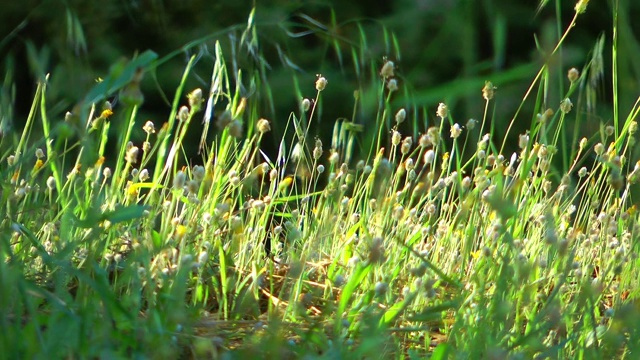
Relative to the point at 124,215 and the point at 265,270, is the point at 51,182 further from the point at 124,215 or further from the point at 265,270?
the point at 124,215

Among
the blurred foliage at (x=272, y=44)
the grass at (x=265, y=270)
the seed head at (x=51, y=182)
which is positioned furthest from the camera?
the blurred foliage at (x=272, y=44)

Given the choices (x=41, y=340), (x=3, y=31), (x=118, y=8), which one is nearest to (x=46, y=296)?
(x=41, y=340)

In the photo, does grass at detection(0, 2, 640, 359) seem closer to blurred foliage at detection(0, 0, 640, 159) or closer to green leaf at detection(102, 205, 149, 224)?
green leaf at detection(102, 205, 149, 224)

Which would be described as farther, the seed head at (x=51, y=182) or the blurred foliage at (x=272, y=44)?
the blurred foliage at (x=272, y=44)

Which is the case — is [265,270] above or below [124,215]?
below

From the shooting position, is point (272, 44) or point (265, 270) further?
point (272, 44)

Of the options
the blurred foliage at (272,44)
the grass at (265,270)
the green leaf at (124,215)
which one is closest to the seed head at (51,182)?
the grass at (265,270)

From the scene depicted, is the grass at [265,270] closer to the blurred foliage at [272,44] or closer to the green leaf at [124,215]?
the green leaf at [124,215]

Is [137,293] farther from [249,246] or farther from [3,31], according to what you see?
[3,31]

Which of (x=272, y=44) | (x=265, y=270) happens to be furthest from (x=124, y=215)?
(x=272, y=44)

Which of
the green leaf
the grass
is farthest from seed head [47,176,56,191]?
the green leaf

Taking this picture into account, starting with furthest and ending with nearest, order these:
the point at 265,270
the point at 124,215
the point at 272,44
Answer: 1. the point at 272,44
2. the point at 265,270
3. the point at 124,215

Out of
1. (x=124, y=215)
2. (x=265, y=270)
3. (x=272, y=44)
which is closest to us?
(x=124, y=215)

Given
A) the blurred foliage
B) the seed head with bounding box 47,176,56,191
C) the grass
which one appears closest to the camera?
the grass
